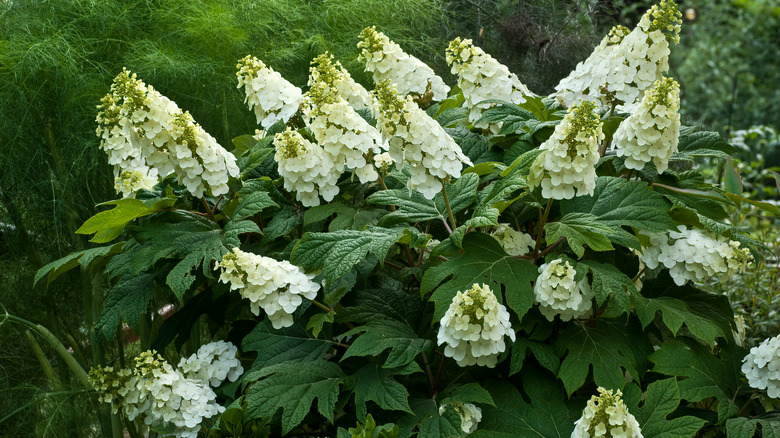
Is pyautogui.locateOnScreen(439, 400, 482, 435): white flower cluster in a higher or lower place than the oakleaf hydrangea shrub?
lower

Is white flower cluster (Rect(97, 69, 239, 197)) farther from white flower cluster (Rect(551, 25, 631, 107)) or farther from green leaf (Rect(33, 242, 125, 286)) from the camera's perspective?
white flower cluster (Rect(551, 25, 631, 107))

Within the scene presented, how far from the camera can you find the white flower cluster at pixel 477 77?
2.12 m

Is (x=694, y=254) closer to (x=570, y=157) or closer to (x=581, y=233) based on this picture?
(x=581, y=233)

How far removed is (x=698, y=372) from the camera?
1.73 m

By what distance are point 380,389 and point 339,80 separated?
79cm

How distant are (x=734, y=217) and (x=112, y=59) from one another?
280 centimetres

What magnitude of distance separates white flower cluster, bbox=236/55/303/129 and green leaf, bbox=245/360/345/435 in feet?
2.22

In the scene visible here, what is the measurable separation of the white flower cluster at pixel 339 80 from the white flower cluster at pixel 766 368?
3.77ft

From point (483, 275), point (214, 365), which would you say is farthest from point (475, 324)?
point (214, 365)

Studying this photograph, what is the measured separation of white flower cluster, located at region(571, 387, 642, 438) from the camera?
1.33 metres

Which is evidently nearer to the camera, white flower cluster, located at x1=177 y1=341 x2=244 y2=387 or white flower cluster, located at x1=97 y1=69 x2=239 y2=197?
white flower cluster, located at x1=97 y1=69 x2=239 y2=197

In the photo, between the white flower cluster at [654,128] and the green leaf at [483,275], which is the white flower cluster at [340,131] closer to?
the green leaf at [483,275]

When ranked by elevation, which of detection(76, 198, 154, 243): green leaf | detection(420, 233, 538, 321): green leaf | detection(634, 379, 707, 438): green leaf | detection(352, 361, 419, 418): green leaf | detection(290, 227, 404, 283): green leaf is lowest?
detection(634, 379, 707, 438): green leaf

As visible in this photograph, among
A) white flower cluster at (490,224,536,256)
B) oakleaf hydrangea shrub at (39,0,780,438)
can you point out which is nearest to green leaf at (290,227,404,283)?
oakleaf hydrangea shrub at (39,0,780,438)
